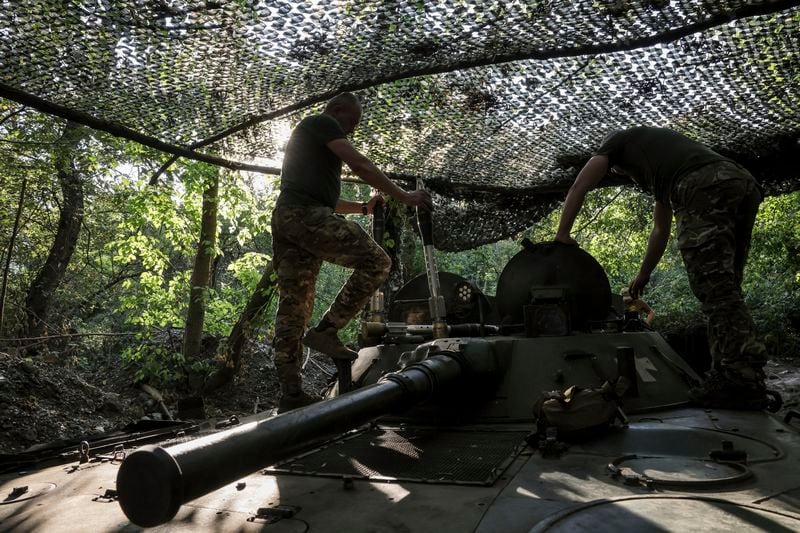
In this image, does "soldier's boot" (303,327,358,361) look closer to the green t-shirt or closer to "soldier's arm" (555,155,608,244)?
the green t-shirt

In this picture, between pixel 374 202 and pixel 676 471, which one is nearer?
pixel 676 471

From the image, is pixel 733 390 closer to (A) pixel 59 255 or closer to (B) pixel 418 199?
(B) pixel 418 199

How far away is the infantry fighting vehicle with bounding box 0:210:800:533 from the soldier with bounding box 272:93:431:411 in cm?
37

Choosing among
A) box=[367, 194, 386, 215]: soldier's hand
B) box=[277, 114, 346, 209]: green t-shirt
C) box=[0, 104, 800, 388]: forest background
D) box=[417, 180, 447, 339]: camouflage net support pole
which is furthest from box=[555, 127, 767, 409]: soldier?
box=[0, 104, 800, 388]: forest background

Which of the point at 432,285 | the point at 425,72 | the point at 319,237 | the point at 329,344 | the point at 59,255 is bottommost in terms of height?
the point at 329,344

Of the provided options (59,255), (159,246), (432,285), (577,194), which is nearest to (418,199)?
(432,285)

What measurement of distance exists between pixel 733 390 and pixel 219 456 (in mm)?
2921

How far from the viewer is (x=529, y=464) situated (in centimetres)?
254

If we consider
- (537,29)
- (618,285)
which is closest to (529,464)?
(537,29)

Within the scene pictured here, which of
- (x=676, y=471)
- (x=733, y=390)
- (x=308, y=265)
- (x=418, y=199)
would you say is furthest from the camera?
(x=308, y=265)

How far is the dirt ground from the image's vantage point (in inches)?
245

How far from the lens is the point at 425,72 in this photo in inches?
165

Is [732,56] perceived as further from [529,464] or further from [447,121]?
[529,464]

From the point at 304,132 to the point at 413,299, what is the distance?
1783mm
